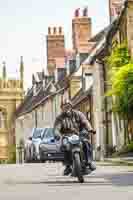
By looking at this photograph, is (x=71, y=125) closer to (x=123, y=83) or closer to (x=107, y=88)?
(x=123, y=83)

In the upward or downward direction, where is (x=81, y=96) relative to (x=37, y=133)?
upward

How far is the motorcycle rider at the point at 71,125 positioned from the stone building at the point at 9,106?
7289 centimetres

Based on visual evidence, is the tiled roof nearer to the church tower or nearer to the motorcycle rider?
the church tower

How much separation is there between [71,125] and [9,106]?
244 ft

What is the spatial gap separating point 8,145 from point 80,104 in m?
33.0

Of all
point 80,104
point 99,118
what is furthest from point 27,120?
point 99,118

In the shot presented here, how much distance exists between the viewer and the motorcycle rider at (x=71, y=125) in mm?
13438

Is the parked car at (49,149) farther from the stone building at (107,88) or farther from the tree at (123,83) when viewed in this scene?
the stone building at (107,88)

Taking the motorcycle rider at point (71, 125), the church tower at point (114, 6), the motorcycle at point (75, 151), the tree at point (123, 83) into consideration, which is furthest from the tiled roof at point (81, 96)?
the motorcycle at point (75, 151)

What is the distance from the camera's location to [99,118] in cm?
4878

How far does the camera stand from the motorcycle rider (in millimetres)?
13438

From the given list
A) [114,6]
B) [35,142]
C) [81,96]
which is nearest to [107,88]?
[114,6]

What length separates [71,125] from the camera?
1347 centimetres

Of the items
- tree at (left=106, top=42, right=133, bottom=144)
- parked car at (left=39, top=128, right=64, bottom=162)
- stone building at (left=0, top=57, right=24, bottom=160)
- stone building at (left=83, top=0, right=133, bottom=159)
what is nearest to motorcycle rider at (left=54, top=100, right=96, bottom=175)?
parked car at (left=39, top=128, right=64, bottom=162)
